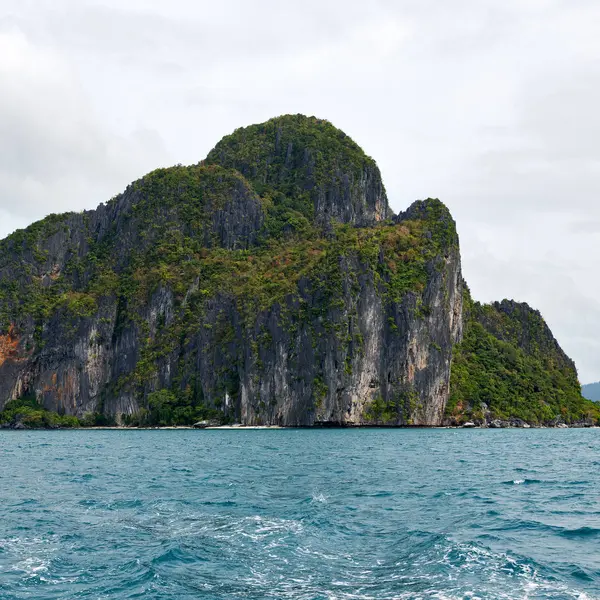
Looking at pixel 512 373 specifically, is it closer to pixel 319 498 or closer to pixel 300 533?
pixel 319 498

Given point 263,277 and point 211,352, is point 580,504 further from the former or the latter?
point 263,277

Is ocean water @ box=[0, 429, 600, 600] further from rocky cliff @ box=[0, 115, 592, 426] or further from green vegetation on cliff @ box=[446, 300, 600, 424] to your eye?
green vegetation on cliff @ box=[446, 300, 600, 424]

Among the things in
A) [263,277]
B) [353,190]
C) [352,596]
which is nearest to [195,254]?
[263,277]

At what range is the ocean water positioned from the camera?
1733 cm

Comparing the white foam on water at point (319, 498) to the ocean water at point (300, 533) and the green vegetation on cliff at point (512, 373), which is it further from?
the green vegetation on cliff at point (512, 373)

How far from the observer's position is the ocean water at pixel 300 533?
17.3 metres

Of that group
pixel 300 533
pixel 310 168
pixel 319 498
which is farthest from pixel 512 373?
pixel 300 533

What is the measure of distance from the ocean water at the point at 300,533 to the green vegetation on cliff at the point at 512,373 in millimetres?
88402

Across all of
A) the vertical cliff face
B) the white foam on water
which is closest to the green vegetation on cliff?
the vertical cliff face

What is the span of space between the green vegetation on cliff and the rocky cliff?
2245mm

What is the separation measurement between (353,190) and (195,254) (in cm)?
4526

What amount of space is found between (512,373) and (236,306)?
53807 millimetres

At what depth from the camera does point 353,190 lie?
177 meters

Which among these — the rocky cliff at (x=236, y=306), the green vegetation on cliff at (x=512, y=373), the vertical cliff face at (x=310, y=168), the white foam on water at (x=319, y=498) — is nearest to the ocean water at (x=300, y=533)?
the white foam on water at (x=319, y=498)
